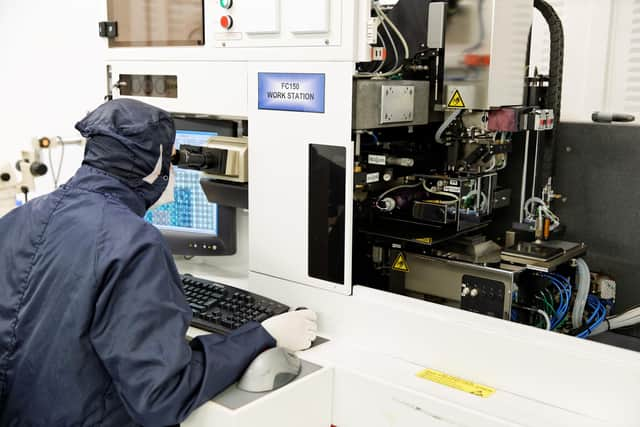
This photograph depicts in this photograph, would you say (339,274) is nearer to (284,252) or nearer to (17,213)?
(284,252)

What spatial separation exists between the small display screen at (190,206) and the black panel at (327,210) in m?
0.59

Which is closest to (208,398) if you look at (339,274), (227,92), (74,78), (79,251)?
(79,251)

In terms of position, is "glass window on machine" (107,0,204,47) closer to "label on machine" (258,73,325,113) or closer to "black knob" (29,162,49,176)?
"label on machine" (258,73,325,113)

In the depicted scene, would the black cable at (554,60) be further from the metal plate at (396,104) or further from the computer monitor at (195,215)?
the computer monitor at (195,215)

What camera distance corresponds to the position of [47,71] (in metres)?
3.73

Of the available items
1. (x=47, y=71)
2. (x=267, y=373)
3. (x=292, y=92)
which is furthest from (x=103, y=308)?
(x=47, y=71)

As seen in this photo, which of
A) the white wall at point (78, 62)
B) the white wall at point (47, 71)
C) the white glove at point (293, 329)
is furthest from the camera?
the white wall at point (47, 71)

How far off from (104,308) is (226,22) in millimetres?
970

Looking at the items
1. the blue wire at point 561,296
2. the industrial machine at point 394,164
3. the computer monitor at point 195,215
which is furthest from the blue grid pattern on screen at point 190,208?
the blue wire at point 561,296

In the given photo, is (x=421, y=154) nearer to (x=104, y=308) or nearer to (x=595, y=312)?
(x=595, y=312)

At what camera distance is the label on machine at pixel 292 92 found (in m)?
1.66

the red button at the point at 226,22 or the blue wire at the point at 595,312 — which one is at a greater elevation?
the red button at the point at 226,22

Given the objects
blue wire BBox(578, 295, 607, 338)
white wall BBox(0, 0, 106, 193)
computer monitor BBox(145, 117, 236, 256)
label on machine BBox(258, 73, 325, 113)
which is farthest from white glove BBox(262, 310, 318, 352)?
white wall BBox(0, 0, 106, 193)

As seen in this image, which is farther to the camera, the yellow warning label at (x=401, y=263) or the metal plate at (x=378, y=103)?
the yellow warning label at (x=401, y=263)
